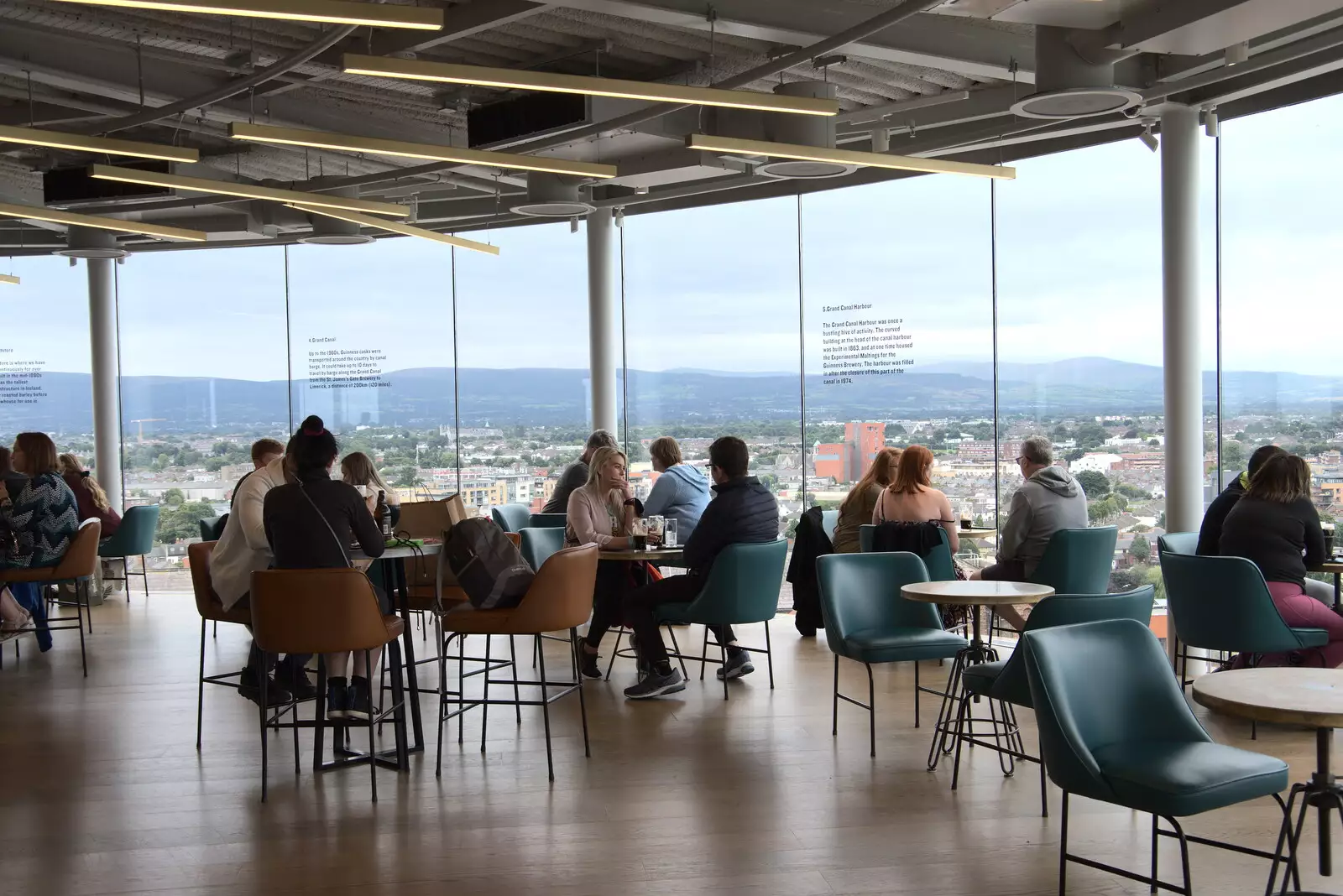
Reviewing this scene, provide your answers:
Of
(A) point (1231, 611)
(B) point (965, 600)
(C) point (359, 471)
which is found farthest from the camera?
(C) point (359, 471)

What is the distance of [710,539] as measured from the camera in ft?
20.4

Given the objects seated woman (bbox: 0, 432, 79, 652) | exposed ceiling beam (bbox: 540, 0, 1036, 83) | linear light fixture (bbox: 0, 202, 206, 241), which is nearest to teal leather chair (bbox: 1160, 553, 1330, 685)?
exposed ceiling beam (bbox: 540, 0, 1036, 83)

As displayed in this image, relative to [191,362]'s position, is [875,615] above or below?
below

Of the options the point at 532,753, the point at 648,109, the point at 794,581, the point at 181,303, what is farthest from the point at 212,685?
the point at 181,303

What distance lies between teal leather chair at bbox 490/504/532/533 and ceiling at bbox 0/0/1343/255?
2.77 metres

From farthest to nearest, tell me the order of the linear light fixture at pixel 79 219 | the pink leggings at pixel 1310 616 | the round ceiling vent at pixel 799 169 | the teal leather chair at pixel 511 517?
the teal leather chair at pixel 511 517
the linear light fixture at pixel 79 219
the round ceiling vent at pixel 799 169
the pink leggings at pixel 1310 616

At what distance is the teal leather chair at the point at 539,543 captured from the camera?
754 centimetres

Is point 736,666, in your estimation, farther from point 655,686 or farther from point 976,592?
point 976,592

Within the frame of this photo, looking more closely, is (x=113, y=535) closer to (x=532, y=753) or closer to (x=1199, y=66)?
(x=532, y=753)

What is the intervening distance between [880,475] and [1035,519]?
1.31 m

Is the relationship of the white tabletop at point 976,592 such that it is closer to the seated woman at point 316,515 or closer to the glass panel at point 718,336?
the seated woman at point 316,515

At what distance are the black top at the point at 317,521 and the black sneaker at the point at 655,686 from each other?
6.36 ft

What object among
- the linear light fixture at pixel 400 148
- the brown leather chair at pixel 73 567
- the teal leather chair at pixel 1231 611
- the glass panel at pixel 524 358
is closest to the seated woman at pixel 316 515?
the linear light fixture at pixel 400 148

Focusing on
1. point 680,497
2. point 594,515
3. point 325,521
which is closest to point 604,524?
point 594,515
